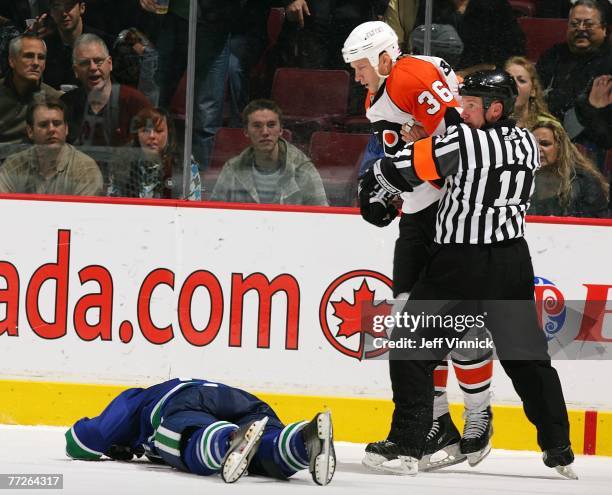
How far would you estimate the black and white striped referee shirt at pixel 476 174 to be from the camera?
169 inches

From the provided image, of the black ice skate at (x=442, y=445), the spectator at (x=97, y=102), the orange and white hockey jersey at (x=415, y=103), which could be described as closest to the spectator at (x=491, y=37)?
the orange and white hockey jersey at (x=415, y=103)

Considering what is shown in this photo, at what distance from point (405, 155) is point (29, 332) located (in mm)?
2042

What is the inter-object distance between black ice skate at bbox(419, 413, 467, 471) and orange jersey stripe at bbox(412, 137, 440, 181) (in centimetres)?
99

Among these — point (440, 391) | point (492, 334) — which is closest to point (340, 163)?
point (440, 391)

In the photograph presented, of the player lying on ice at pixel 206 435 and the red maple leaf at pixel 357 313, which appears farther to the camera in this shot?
the red maple leaf at pixel 357 313

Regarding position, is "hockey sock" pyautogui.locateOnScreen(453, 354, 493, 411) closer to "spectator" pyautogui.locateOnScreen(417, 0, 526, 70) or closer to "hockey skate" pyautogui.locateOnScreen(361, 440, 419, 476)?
"hockey skate" pyautogui.locateOnScreen(361, 440, 419, 476)

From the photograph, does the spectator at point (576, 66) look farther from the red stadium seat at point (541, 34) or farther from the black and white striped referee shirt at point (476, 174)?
the black and white striped referee shirt at point (476, 174)

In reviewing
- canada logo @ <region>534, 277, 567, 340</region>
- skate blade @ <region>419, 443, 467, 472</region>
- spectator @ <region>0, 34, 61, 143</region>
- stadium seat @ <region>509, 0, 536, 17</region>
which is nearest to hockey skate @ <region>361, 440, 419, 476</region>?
skate blade @ <region>419, 443, 467, 472</region>

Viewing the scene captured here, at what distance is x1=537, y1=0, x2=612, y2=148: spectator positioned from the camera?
5.34m

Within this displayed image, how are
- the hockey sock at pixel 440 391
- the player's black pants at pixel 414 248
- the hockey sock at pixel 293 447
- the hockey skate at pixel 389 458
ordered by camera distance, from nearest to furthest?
1. the hockey sock at pixel 293 447
2. the hockey skate at pixel 389 458
3. the player's black pants at pixel 414 248
4. the hockey sock at pixel 440 391

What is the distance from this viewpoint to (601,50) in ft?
17.5

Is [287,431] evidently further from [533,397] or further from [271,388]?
[271,388]

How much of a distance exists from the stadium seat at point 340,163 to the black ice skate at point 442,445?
3.68ft

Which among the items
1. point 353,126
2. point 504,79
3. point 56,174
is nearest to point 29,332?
point 56,174
